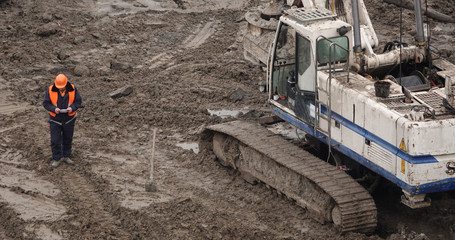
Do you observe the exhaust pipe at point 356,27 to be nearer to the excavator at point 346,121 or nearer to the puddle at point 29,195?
the excavator at point 346,121

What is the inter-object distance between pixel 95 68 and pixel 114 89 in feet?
4.72

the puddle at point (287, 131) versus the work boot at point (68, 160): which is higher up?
the puddle at point (287, 131)

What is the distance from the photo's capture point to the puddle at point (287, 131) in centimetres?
1280

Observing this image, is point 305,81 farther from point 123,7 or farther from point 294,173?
point 123,7

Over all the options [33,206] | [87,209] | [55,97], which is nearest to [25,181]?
[33,206]

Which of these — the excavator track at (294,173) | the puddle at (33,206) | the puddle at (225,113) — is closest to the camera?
the excavator track at (294,173)

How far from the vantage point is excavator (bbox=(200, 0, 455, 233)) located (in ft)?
31.0

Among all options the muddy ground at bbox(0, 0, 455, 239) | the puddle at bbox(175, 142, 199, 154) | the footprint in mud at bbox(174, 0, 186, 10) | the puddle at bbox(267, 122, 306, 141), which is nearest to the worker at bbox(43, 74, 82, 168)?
the muddy ground at bbox(0, 0, 455, 239)

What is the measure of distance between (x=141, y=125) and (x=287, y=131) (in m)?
2.77

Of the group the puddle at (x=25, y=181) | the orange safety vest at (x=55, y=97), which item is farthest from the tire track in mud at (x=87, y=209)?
the orange safety vest at (x=55, y=97)

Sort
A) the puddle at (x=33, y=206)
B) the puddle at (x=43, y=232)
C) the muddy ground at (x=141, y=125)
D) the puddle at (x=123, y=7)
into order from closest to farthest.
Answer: the puddle at (x=43, y=232) < the muddy ground at (x=141, y=125) < the puddle at (x=33, y=206) < the puddle at (x=123, y=7)

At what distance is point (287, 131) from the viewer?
13008mm

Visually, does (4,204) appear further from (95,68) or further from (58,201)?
(95,68)

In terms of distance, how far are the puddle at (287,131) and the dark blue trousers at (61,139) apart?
312cm
